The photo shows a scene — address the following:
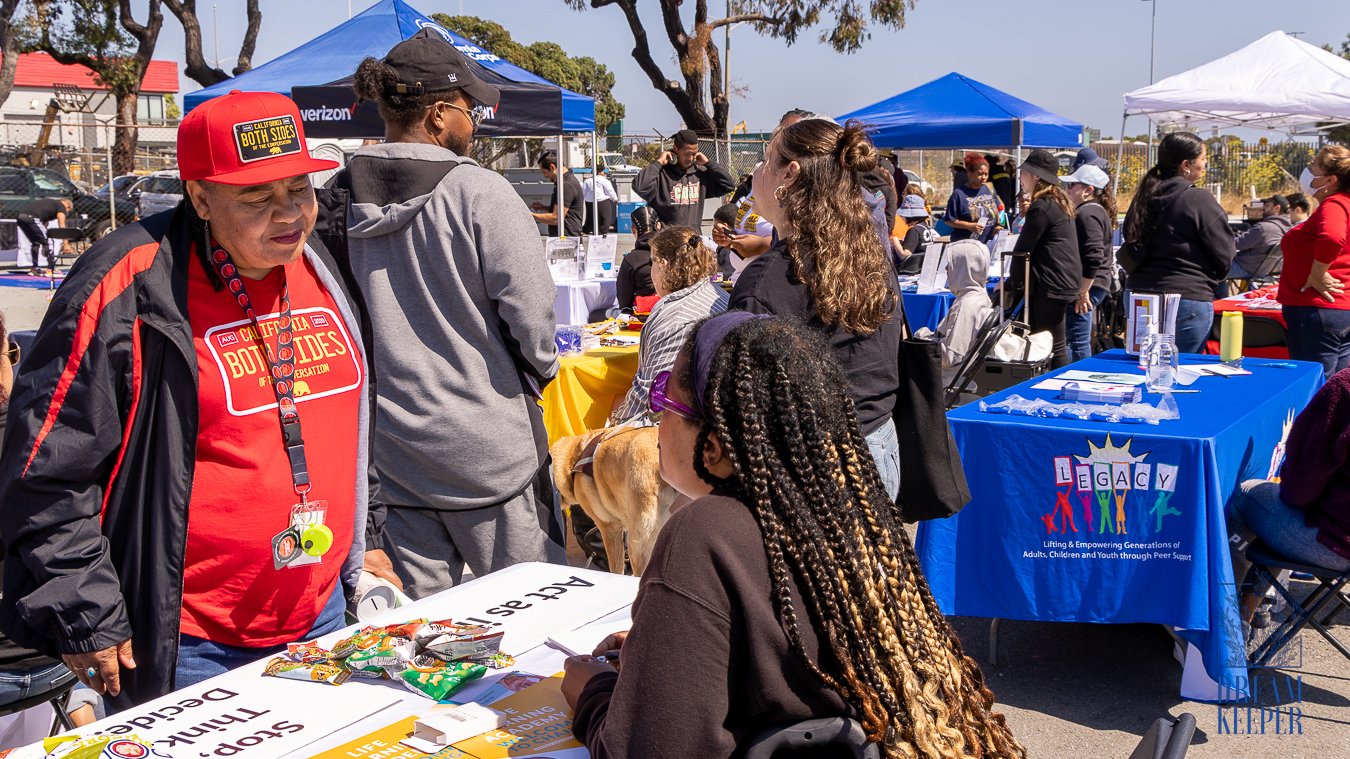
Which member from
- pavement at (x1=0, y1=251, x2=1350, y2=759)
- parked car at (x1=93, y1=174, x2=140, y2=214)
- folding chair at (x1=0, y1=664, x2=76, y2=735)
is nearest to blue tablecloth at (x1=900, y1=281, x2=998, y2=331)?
pavement at (x1=0, y1=251, x2=1350, y2=759)

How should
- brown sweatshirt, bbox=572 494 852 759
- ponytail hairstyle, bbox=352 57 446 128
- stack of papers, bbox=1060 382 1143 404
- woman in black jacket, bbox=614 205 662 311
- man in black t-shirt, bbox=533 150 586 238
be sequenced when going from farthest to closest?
1. man in black t-shirt, bbox=533 150 586 238
2. woman in black jacket, bbox=614 205 662 311
3. stack of papers, bbox=1060 382 1143 404
4. ponytail hairstyle, bbox=352 57 446 128
5. brown sweatshirt, bbox=572 494 852 759

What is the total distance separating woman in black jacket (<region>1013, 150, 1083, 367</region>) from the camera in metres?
8.21

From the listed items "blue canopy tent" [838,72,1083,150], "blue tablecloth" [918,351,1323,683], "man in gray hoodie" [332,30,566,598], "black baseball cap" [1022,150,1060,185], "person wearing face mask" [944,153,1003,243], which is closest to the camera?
"man in gray hoodie" [332,30,566,598]

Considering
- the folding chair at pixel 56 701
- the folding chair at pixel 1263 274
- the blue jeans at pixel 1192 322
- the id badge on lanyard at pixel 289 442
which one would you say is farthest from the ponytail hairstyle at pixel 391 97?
the folding chair at pixel 1263 274

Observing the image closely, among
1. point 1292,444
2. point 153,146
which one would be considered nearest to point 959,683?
point 1292,444

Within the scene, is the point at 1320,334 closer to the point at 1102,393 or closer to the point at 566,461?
the point at 1102,393

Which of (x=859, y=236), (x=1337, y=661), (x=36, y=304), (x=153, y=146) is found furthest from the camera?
(x=153, y=146)

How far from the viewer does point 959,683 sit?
181 cm

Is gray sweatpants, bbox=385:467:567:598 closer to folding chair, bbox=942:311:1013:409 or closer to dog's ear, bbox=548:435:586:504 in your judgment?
dog's ear, bbox=548:435:586:504

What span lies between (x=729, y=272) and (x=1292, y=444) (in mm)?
3286

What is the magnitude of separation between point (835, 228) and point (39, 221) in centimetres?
1990

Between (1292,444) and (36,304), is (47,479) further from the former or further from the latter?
(36,304)

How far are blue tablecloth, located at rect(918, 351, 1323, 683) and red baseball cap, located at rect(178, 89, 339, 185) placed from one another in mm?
2758

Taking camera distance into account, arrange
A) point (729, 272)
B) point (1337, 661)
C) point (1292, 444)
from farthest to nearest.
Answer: point (729, 272)
point (1337, 661)
point (1292, 444)
